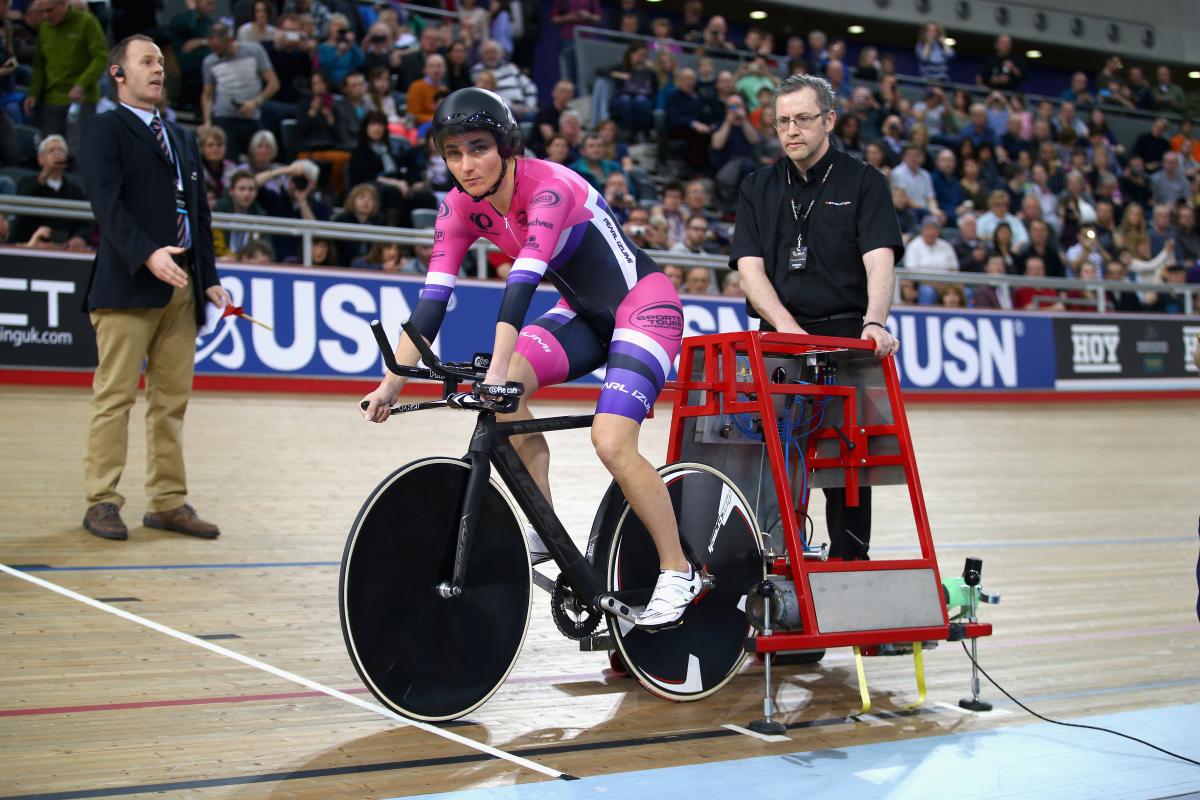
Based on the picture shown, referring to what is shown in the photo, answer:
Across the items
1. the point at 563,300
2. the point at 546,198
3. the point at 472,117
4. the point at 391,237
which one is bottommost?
the point at 563,300

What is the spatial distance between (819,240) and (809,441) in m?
0.61

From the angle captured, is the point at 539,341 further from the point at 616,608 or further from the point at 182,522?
the point at 182,522

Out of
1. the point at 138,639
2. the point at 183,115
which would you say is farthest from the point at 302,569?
the point at 183,115

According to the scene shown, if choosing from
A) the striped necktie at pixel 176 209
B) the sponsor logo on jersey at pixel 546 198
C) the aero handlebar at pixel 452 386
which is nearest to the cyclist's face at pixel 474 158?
the sponsor logo on jersey at pixel 546 198

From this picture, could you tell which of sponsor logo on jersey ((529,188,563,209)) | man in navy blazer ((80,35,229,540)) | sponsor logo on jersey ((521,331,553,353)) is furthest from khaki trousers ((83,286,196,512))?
sponsor logo on jersey ((529,188,563,209))

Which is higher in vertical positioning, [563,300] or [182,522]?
[563,300]

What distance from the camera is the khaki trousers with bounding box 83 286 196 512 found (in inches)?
187

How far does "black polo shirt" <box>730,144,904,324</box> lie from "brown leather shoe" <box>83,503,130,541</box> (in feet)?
8.73

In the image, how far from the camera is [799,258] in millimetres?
3777

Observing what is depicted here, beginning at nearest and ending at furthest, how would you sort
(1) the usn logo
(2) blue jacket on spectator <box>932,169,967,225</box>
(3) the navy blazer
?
(1) the usn logo, (3) the navy blazer, (2) blue jacket on spectator <box>932,169,967,225</box>

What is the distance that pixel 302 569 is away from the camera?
482 centimetres

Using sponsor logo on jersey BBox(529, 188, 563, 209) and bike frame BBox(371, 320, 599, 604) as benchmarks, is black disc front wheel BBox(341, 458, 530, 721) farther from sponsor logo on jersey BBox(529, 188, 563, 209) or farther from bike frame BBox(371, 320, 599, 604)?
sponsor logo on jersey BBox(529, 188, 563, 209)

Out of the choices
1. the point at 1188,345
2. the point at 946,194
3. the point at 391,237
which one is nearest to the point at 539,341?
the point at 391,237

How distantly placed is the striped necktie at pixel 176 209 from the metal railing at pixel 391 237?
7.94ft
